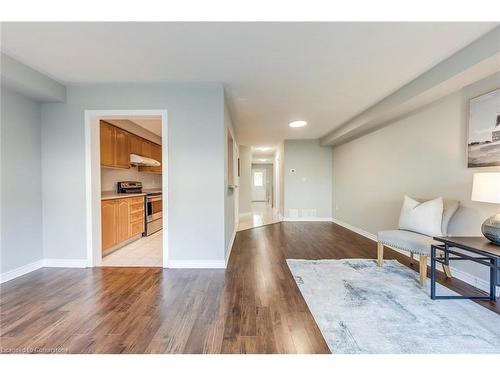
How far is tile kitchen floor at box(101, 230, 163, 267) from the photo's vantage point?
313 cm

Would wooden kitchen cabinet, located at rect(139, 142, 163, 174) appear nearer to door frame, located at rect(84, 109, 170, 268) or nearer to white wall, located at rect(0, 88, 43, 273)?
door frame, located at rect(84, 109, 170, 268)

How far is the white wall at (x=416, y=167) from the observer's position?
2512mm

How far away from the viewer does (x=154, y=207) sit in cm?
510

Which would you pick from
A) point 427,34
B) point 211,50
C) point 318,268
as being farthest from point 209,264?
point 427,34

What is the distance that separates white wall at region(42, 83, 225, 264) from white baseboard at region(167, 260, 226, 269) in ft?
0.08

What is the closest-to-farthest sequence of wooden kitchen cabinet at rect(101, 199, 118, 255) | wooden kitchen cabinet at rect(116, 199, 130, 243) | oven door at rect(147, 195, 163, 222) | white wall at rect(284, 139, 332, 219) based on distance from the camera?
wooden kitchen cabinet at rect(101, 199, 118, 255), wooden kitchen cabinet at rect(116, 199, 130, 243), oven door at rect(147, 195, 163, 222), white wall at rect(284, 139, 332, 219)

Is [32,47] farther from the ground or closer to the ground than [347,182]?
farther from the ground

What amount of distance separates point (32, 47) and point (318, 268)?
3733mm

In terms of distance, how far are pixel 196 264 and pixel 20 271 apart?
6.65ft

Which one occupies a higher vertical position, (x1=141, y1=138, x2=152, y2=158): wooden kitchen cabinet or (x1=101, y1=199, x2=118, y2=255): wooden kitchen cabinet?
(x1=141, y1=138, x2=152, y2=158): wooden kitchen cabinet

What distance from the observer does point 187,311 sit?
6.39 feet

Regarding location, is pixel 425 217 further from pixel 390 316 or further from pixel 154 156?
pixel 154 156

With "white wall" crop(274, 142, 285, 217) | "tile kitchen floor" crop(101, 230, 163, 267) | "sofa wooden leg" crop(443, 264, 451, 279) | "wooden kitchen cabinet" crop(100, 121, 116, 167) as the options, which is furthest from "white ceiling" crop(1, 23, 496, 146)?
"white wall" crop(274, 142, 285, 217)

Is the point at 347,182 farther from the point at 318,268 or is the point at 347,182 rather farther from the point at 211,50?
the point at 211,50
